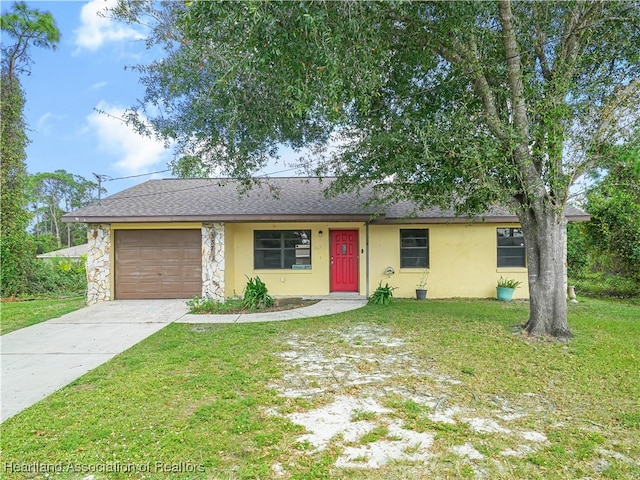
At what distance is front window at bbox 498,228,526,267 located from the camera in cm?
1088

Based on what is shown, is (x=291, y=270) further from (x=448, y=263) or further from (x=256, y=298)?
(x=448, y=263)

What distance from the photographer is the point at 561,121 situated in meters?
5.71

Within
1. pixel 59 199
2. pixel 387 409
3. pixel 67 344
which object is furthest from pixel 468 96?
pixel 59 199

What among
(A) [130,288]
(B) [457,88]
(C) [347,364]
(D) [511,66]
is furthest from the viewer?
(A) [130,288]

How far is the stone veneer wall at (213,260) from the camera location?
33.3ft

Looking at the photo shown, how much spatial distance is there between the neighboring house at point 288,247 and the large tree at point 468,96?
3.59 meters

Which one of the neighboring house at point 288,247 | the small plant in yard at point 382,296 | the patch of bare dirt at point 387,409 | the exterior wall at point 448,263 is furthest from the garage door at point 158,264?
the patch of bare dirt at point 387,409

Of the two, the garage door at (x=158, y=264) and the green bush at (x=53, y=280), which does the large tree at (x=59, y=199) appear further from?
the garage door at (x=158, y=264)

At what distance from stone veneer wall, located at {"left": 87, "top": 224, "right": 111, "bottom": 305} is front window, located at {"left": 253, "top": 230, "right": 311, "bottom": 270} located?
430 cm

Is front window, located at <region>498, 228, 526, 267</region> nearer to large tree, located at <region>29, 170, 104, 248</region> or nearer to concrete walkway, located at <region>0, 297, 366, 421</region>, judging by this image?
concrete walkway, located at <region>0, 297, 366, 421</region>

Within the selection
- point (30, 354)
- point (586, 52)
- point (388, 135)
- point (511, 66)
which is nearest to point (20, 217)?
point (30, 354)

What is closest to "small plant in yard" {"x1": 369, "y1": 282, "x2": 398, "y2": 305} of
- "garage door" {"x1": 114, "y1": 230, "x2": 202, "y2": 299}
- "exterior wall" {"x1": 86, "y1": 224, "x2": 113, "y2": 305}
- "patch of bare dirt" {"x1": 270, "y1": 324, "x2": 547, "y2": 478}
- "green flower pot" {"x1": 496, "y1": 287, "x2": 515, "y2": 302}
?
"green flower pot" {"x1": 496, "y1": 287, "x2": 515, "y2": 302}

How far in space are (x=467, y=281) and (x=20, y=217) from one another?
15.3 m

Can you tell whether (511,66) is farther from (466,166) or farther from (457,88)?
(466,166)
